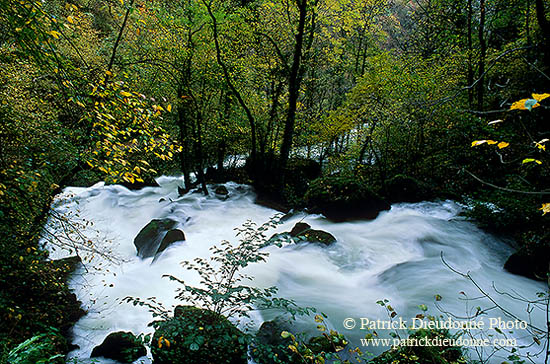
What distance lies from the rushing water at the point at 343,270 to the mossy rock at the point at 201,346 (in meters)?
1.20

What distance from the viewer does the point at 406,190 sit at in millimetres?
9828

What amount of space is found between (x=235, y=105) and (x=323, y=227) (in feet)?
21.4

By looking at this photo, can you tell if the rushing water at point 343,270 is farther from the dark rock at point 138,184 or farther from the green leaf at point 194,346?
the dark rock at point 138,184

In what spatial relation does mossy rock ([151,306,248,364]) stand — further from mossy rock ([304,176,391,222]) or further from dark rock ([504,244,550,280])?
mossy rock ([304,176,391,222])

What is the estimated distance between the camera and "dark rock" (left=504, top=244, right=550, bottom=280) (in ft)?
16.8

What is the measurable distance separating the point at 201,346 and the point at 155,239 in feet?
16.6

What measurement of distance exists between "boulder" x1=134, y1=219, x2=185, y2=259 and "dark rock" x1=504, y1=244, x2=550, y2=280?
25.1 ft

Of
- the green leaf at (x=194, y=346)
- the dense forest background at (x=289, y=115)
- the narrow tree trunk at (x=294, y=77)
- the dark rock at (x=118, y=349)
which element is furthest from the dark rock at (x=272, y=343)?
the narrow tree trunk at (x=294, y=77)

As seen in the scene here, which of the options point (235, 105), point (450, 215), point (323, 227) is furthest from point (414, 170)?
point (235, 105)

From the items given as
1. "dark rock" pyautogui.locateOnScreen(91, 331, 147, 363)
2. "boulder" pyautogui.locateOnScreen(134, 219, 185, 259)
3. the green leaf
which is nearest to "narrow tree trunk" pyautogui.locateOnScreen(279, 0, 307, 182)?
"boulder" pyautogui.locateOnScreen(134, 219, 185, 259)

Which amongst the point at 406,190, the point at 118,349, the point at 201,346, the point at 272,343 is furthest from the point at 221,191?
the point at 201,346

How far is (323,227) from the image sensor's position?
8078 mm

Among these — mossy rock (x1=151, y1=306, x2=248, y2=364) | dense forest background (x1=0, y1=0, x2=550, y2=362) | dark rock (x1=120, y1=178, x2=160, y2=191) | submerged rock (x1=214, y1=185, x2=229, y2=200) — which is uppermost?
dense forest background (x1=0, y1=0, x2=550, y2=362)

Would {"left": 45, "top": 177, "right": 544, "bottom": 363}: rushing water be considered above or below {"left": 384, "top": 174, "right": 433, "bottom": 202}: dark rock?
below
